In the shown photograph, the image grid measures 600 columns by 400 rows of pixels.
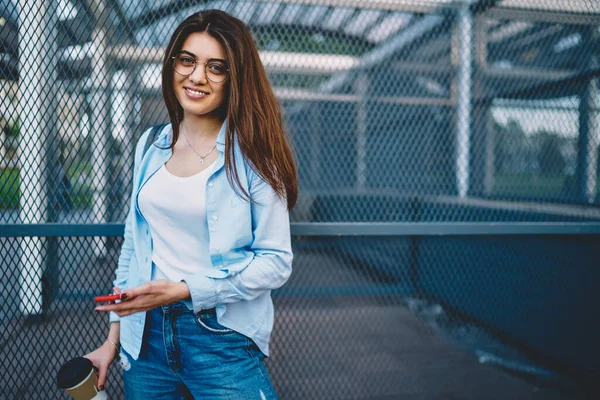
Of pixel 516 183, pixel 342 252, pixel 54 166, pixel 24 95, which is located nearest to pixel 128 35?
pixel 24 95

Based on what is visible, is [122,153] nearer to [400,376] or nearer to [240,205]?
[240,205]

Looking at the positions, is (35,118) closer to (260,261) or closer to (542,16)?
(260,261)

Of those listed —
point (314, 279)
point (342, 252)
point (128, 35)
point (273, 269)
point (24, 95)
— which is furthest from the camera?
point (314, 279)

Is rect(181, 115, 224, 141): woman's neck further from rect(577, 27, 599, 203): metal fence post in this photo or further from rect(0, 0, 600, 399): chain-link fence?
rect(577, 27, 599, 203): metal fence post

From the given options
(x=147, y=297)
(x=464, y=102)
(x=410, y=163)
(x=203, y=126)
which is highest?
(x=464, y=102)

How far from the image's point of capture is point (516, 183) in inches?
88.7

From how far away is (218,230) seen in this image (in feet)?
3.49

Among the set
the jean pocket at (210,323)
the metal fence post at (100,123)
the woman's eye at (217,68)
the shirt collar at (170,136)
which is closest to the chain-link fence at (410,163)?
the metal fence post at (100,123)

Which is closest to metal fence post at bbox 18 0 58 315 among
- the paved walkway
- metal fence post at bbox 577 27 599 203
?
the paved walkway

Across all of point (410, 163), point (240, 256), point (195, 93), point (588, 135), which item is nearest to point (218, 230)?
point (240, 256)

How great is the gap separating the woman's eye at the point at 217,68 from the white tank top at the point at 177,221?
0.24 m

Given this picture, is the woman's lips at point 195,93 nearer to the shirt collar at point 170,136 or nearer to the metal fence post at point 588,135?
the shirt collar at point 170,136

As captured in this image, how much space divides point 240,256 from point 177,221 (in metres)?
0.19

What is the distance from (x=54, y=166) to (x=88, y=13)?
603mm
